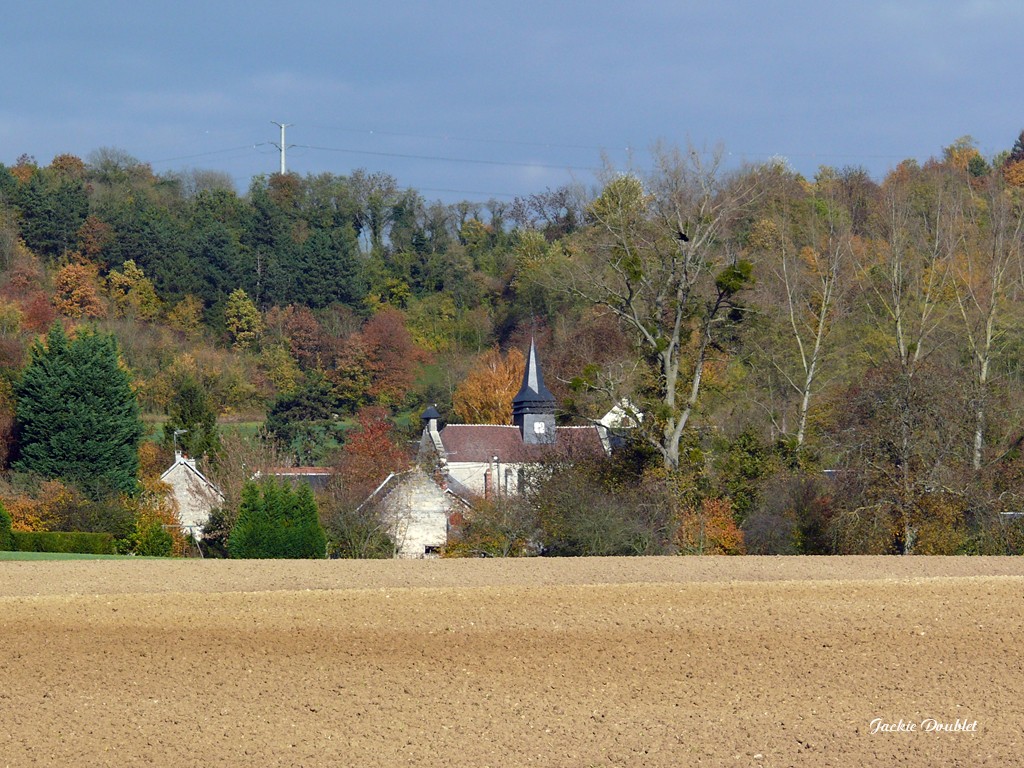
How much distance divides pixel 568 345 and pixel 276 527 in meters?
41.0

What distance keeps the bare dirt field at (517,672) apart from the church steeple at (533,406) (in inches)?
1737

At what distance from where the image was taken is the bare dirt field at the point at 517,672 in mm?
11578

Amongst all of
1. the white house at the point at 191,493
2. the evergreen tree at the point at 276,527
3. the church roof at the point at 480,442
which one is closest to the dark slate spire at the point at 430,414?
the church roof at the point at 480,442

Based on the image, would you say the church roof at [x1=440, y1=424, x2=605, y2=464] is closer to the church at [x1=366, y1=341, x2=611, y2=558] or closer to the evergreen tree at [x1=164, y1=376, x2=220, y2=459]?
the church at [x1=366, y1=341, x2=611, y2=558]

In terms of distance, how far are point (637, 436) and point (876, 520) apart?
26.0 feet

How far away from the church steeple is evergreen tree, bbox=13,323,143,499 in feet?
67.6

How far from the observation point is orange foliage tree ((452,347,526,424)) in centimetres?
7769

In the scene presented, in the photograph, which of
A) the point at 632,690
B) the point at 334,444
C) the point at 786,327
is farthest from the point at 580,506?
the point at 334,444

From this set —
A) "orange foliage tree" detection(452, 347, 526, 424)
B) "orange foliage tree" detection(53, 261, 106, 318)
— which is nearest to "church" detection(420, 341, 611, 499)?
"orange foliage tree" detection(452, 347, 526, 424)

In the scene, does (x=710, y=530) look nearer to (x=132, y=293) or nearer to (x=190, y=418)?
(x=190, y=418)

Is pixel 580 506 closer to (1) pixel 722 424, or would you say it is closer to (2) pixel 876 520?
(2) pixel 876 520

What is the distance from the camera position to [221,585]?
66.6 ft

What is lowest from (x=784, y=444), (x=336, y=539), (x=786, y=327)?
(x=336, y=539)

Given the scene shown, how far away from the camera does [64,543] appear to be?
37062 mm
